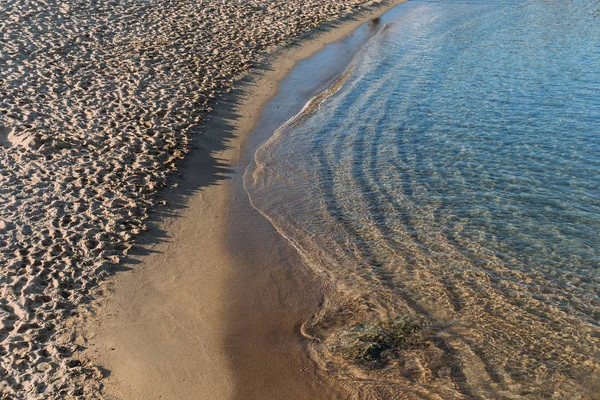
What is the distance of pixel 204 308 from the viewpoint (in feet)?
29.8

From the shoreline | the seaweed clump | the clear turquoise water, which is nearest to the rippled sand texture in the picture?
the shoreline

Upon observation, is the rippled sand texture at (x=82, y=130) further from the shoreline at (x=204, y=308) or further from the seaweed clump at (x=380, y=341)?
the seaweed clump at (x=380, y=341)

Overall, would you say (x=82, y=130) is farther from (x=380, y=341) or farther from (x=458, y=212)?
(x=380, y=341)

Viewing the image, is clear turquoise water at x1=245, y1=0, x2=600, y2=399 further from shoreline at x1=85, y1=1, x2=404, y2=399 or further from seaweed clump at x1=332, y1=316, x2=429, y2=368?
shoreline at x1=85, y1=1, x2=404, y2=399

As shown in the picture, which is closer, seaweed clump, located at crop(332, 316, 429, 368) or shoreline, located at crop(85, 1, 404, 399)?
shoreline, located at crop(85, 1, 404, 399)

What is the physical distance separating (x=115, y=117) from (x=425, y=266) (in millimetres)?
8548

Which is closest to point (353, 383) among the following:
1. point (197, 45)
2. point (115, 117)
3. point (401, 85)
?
point (115, 117)

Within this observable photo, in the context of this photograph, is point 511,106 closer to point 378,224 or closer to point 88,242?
point 378,224

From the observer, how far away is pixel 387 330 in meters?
8.57

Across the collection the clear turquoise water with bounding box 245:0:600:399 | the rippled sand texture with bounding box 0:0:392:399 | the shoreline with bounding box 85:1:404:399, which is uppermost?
the rippled sand texture with bounding box 0:0:392:399

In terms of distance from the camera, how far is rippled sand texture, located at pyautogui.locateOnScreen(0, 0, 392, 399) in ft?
27.6

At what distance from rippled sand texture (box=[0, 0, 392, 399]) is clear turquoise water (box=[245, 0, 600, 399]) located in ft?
9.37

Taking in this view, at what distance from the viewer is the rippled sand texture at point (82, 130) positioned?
8.42 m

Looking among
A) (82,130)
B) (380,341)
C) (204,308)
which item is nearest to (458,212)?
(380,341)
